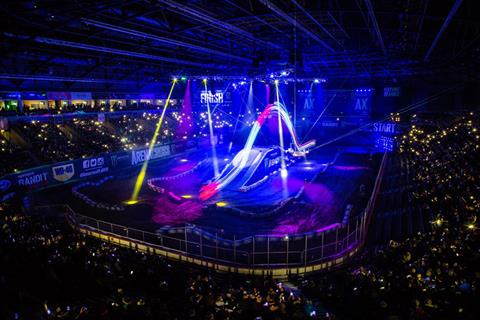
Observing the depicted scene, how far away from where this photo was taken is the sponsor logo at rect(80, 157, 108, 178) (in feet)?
84.2

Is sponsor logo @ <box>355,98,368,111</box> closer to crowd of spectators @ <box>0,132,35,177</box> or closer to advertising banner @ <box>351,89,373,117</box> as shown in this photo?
advertising banner @ <box>351,89,373,117</box>

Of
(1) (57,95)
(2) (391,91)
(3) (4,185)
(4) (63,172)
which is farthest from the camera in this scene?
(2) (391,91)

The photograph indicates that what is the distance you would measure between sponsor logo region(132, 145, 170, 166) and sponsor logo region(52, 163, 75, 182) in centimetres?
640

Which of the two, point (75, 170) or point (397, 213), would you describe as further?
point (75, 170)

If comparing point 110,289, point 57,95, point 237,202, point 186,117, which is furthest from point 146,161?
point 110,289

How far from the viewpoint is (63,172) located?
78.7 ft

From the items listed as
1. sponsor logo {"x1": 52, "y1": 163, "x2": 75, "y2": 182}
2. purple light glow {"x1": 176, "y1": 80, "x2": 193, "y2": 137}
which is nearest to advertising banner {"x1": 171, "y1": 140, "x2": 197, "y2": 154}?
purple light glow {"x1": 176, "y1": 80, "x2": 193, "y2": 137}

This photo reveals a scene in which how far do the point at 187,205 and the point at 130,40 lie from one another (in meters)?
10.7

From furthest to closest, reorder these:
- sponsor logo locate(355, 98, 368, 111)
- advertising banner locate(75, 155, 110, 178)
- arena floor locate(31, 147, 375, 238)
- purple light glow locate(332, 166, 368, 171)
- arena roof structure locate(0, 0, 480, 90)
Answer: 1. sponsor logo locate(355, 98, 368, 111)
2. purple light glow locate(332, 166, 368, 171)
3. advertising banner locate(75, 155, 110, 178)
4. arena floor locate(31, 147, 375, 238)
5. arena roof structure locate(0, 0, 480, 90)

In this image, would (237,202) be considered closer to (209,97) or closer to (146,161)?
(146,161)

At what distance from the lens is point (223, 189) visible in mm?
23891

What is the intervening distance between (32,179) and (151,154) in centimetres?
1214

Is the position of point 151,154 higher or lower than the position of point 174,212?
higher

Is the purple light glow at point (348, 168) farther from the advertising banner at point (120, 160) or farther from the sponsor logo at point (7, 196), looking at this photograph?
the sponsor logo at point (7, 196)
